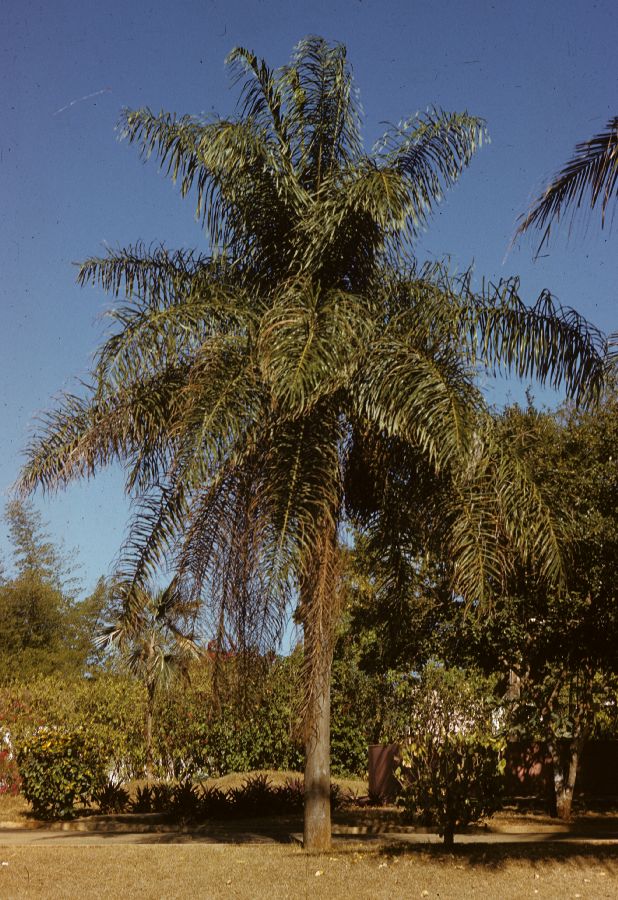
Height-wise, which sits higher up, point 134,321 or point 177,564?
point 134,321

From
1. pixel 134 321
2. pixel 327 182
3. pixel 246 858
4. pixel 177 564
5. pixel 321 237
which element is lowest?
pixel 246 858

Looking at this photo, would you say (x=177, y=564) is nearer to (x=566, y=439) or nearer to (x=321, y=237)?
(x=321, y=237)

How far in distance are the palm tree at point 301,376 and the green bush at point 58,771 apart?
720 centimetres

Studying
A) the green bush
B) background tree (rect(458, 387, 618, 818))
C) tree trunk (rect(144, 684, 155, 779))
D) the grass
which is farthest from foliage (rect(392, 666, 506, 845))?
tree trunk (rect(144, 684, 155, 779))

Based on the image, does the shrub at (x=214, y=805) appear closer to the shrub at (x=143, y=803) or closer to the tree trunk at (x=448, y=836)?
the shrub at (x=143, y=803)

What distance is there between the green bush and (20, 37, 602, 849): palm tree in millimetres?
7205

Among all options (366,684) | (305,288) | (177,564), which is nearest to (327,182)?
(305,288)

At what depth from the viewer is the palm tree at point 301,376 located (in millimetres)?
9594

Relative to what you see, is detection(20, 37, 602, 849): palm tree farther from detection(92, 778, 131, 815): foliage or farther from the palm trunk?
detection(92, 778, 131, 815): foliage

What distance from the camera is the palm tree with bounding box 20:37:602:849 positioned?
9.59m

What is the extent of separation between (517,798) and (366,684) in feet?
14.0

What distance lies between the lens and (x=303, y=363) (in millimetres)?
8992

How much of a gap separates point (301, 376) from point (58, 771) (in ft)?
36.8

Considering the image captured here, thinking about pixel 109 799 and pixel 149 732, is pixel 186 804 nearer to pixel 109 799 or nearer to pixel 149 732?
pixel 109 799
